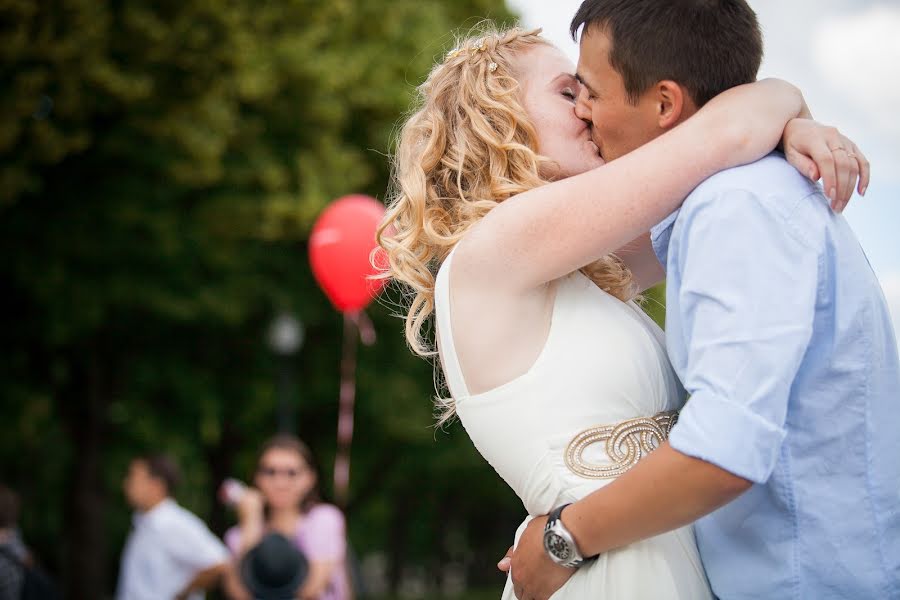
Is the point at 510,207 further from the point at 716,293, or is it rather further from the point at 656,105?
the point at 716,293

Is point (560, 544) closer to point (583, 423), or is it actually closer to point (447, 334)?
point (583, 423)

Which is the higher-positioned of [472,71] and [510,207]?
[472,71]

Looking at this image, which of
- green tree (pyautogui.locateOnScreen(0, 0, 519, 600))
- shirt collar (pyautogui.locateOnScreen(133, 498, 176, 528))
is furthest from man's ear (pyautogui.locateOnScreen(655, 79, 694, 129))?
green tree (pyautogui.locateOnScreen(0, 0, 519, 600))

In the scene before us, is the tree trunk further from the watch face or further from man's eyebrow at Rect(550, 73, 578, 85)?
the watch face

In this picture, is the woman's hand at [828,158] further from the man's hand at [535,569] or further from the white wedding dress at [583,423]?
the man's hand at [535,569]

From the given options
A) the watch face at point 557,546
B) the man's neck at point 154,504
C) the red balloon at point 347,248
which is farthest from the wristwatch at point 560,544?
the red balloon at point 347,248

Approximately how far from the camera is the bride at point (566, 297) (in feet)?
6.56

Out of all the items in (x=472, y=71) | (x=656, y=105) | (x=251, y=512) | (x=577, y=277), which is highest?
(x=251, y=512)

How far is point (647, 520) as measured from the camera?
1867 millimetres

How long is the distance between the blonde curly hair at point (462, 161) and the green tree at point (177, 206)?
716 cm

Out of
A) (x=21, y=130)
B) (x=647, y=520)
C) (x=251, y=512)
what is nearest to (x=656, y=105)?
(x=647, y=520)

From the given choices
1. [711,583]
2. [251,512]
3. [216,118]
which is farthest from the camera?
[216,118]

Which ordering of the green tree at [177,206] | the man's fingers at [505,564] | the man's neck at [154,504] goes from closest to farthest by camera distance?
the man's fingers at [505,564]
the man's neck at [154,504]
the green tree at [177,206]

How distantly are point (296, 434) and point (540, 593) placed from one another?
17017mm
